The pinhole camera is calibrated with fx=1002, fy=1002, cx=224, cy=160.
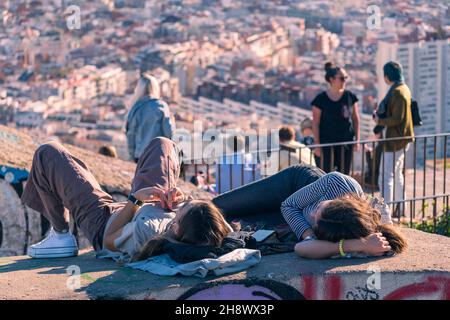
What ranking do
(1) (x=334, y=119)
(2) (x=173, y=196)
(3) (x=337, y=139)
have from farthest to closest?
(3) (x=337, y=139)
(1) (x=334, y=119)
(2) (x=173, y=196)

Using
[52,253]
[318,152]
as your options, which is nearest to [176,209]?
[52,253]

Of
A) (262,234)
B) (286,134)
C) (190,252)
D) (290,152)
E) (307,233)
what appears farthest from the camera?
(286,134)

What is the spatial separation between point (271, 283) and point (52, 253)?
4.27 feet

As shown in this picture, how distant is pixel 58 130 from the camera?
63.2 meters

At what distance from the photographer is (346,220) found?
4273 millimetres

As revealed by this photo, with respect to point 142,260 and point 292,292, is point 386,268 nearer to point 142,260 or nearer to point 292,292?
point 292,292

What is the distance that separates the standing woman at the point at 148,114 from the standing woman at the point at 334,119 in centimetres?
123

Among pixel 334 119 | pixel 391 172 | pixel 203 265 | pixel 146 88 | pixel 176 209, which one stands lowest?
pixel 391 172

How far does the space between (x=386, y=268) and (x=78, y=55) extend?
81024 mm

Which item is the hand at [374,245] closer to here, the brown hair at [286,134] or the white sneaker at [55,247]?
the white sneaker at [55,247]

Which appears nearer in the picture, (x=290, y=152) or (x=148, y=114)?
(x=148, y=114)

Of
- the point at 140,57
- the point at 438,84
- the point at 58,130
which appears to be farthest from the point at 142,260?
the point at 140,57

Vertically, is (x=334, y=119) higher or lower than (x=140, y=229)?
higher

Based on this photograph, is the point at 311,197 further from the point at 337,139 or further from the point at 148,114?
the point at 337,139
